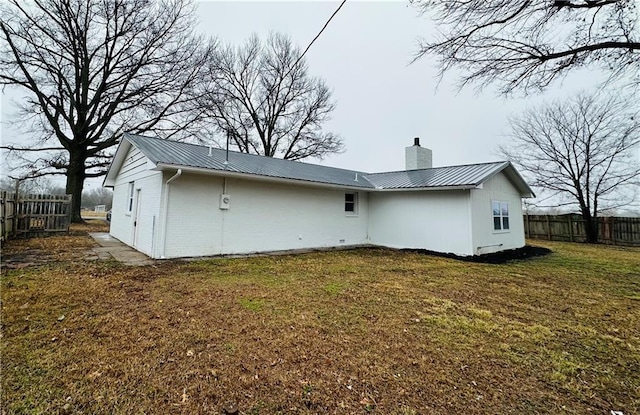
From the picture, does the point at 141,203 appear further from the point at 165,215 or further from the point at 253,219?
the point at 253,219

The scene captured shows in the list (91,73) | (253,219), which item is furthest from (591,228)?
(91,73)

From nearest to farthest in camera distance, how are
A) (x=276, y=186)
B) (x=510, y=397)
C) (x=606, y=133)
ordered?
(x=510, y=397) → (x=276, y=186) → (x=606, y=133)

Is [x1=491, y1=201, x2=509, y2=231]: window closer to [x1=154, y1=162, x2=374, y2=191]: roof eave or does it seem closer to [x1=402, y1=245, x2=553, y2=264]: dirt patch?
[x1=402, y1=245, x2=553, y2=264]: dirt patch

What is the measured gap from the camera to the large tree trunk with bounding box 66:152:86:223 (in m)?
15.7

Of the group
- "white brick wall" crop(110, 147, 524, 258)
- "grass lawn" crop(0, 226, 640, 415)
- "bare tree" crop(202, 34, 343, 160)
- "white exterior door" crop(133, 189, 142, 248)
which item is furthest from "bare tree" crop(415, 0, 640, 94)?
"bare tree" crop(202, 34, 343, 160)

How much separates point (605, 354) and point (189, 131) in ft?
66.8

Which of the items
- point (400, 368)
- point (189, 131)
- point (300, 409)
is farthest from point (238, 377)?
point (189, 131)

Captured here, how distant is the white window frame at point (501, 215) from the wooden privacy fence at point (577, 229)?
25.8 feet

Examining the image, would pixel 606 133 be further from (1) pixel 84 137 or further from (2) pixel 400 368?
(1) pixel 84 137

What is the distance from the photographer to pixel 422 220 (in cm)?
1054

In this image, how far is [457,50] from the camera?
5.39 m

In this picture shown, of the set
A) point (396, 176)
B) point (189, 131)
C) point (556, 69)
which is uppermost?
point (189, 131)

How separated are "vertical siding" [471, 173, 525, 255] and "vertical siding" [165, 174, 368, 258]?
4411 mm

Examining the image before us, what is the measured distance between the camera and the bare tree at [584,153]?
14.7 metres
